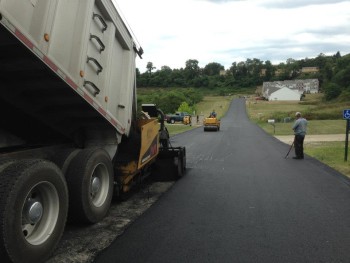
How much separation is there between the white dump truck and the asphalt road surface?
2.52 feet

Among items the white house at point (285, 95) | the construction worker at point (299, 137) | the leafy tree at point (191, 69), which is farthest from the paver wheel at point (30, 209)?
the leafy tree at point (191, 69)

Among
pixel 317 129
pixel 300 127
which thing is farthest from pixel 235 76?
pixel 300 127

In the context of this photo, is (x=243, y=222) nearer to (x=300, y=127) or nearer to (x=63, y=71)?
(x=63, y=71)

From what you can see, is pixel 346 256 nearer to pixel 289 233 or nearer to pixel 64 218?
pixel 289 233

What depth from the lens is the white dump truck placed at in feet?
12.3

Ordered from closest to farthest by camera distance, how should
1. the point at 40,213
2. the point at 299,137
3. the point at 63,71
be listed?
the point at 40,213 < the point at 63,71 < the point at 299,137

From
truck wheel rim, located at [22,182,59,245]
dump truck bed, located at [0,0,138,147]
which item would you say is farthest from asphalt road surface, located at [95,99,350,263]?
dump truck bed, located at [0,0,138,147]

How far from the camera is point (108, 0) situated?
18.6 feet

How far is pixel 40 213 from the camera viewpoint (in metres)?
4.20

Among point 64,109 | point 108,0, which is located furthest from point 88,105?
point 108,0

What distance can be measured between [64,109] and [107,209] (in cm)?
166

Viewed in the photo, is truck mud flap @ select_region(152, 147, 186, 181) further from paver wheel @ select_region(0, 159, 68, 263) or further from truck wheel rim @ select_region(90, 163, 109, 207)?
paver wheel @ select_region(0, 159, 68, 263)

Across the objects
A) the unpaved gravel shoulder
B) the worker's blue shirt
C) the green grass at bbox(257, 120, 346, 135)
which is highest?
the green grass at bbox(257, 120, 346, 135)

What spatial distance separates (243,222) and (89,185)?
2387 millimetres
